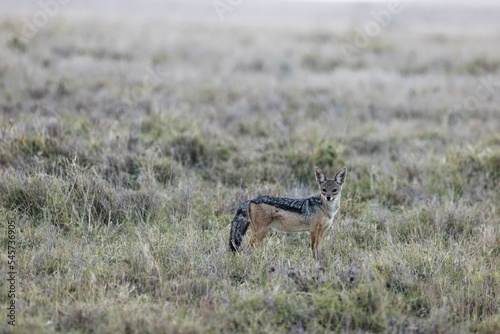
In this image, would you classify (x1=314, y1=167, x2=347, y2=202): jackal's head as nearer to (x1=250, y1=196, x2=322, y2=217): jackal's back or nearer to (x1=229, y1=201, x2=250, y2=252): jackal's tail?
(x1=250, y1=196, x2=322, y2=217): jackal's back

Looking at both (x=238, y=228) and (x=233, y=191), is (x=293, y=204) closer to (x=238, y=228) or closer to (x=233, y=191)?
(x=238, y=228)

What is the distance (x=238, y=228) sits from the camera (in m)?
6.36

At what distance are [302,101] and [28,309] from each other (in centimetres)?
1058

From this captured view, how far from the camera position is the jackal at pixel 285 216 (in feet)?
20.9

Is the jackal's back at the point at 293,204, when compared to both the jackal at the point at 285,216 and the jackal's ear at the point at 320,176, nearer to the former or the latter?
the jackal at the point at 285,216

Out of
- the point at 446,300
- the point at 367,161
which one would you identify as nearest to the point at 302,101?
the point at 367,161

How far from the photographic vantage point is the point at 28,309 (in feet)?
16.2

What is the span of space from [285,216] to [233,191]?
2035mm

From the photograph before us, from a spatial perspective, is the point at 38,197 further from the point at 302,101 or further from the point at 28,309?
the point at 302,101

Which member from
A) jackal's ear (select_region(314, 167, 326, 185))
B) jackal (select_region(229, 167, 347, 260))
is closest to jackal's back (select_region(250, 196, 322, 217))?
jackal (select_region(229, 167, 347, 260))

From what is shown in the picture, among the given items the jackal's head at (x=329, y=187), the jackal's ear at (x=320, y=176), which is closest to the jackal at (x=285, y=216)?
the jackal's head at (x=329, y=187)

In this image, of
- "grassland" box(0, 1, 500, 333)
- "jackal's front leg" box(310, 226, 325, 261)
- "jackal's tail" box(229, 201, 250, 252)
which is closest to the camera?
"grassland" box(0, 1, 500, 333)

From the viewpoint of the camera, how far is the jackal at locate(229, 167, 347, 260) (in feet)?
20.9

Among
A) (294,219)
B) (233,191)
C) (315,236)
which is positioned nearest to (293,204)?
(294,219)
